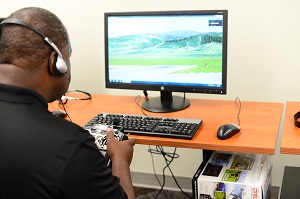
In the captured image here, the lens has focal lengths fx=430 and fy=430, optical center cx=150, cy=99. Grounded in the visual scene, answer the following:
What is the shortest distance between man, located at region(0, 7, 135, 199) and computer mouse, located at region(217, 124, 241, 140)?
552 mm

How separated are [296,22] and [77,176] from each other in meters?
1.54

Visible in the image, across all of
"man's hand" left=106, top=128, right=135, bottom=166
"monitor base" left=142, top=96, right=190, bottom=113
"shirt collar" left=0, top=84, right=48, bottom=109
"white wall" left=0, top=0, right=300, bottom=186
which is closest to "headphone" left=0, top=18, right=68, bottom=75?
"shirt collar" left=0, top=84, right=48, bottom=109

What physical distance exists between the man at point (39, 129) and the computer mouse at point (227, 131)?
55 cm

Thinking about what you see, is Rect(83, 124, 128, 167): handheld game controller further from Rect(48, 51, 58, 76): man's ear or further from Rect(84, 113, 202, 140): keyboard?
Rect(48, 51, 58, 76): man's ear

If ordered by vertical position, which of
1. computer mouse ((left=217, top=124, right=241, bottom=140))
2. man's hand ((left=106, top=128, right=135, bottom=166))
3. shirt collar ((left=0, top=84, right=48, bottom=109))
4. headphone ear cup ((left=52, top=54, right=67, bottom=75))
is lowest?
man's hand ((left=106, top=128, right=135, bottom=166))

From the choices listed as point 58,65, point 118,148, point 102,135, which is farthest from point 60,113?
point 58,65

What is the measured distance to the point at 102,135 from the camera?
1.62 metres

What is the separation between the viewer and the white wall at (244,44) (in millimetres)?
2197

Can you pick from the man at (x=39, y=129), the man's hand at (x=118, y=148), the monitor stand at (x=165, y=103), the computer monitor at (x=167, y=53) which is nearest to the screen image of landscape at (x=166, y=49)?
the computer monitor at (x=167, y=53)

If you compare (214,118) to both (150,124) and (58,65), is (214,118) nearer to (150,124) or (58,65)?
(150,124)

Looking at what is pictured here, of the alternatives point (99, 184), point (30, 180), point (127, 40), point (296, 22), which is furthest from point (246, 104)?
point (30, 180)

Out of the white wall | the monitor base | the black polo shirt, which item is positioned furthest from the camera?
the white wall

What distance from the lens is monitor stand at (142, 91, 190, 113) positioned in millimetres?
1985

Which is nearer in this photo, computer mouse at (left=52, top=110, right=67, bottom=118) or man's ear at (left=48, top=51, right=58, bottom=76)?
man's ear at (left=48, top=51, right=58, bottom=76)
